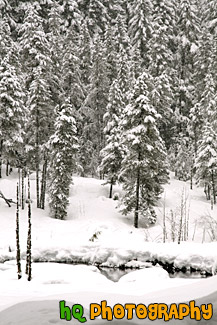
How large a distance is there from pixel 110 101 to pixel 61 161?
35.8 ft

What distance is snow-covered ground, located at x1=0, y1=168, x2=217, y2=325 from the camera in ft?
23.5

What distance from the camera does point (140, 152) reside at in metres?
24.5

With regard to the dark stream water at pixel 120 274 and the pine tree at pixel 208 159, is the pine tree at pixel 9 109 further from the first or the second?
the pine tree at pixel 208 159

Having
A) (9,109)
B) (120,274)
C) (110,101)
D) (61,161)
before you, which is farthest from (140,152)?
(120,274)

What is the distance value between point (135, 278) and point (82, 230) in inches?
470

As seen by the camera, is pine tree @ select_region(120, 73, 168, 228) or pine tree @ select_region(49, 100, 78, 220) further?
pine tree @ select_region(49, 100, 78, 220)

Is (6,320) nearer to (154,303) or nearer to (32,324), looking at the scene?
(32,324)

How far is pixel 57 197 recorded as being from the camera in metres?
25.5

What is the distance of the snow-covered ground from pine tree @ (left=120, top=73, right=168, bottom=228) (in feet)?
6.31

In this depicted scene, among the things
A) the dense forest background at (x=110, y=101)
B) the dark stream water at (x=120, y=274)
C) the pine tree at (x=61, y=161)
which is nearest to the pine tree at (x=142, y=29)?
the dense forest background at (x=110, y=101)

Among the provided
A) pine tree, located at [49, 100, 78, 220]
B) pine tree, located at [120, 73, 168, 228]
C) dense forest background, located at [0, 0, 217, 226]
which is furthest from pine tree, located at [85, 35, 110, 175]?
pine tree, located at [120, 73, 168, 228]

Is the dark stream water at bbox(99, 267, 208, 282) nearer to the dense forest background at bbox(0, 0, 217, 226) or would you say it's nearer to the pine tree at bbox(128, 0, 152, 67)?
the dense forest background at bbox(0, 0, 217, 226)

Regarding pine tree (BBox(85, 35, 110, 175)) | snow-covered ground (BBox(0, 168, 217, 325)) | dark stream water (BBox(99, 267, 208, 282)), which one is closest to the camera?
snow-covered ground (BBox(0, 168, 217, 325))

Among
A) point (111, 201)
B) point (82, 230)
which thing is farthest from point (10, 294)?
point (111, 201)
